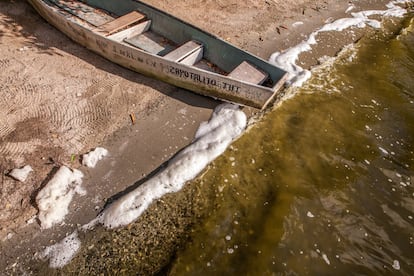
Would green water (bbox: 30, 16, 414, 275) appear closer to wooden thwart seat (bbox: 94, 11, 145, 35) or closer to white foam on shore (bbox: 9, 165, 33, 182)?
white foam on shore (bbox: 9, 165, 33, 182)

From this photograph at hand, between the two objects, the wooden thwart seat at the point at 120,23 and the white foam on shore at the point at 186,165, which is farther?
the wooden thwart seat at the point at 120,23

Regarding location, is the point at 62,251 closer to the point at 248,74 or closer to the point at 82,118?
the point at 82,118

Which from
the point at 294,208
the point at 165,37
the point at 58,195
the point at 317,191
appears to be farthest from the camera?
the point at 165,37

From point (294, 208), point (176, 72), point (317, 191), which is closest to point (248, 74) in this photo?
point (176, 72)

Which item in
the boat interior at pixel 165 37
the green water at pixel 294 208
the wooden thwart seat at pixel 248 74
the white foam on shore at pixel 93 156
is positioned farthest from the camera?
the boat interior at pixel 165 37

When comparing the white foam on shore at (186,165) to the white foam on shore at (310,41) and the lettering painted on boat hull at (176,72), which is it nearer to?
the lettering painted on boat hull at (176,72)

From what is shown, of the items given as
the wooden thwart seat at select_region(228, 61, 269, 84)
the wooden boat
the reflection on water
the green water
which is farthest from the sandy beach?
the wooden thwart seat at select_region(228, 61, 269, 84)

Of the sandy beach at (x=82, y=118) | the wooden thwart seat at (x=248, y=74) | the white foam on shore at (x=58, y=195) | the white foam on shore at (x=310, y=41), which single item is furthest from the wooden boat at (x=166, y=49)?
the white foam on shore at (x=58, y=195)
